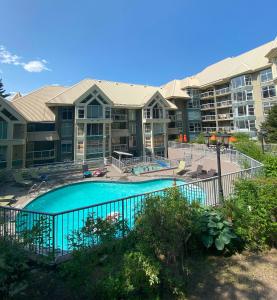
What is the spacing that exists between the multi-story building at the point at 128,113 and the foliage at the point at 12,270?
2261cm

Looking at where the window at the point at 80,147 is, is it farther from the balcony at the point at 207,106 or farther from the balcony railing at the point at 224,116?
the balcony railing at the point at 224,116

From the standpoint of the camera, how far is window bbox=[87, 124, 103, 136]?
28.9 m

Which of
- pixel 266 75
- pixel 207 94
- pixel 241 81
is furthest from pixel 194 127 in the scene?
pixel 266 75

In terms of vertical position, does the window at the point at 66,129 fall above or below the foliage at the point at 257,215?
above

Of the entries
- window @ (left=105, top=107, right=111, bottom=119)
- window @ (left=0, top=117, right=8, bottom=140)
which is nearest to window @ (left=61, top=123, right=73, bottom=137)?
window @ (left=105, top=107, right=111, bottom=119)

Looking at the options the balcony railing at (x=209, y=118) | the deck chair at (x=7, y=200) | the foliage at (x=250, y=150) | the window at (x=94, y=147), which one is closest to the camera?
the deck chair at (x=7, y=200)

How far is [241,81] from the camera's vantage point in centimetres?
4122

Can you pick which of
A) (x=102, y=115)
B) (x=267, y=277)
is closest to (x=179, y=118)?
(x=102, y=115)

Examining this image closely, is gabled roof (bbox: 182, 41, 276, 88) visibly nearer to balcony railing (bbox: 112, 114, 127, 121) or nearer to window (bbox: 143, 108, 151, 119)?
window (bbox: 143, 108, 151, 119)

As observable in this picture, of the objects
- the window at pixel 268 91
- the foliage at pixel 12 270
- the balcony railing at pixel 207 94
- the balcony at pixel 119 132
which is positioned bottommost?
the foliage at pixel 12 270

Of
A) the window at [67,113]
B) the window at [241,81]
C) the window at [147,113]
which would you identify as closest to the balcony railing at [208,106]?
the window at [241,81]

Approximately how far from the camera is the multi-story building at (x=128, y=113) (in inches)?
1045

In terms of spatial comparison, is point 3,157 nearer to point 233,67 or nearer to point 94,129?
point 94,129

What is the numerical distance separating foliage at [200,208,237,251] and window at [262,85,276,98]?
3889cm
